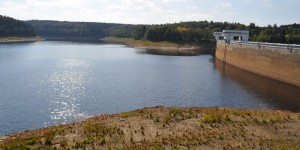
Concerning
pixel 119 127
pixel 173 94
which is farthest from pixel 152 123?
pixel 173 94

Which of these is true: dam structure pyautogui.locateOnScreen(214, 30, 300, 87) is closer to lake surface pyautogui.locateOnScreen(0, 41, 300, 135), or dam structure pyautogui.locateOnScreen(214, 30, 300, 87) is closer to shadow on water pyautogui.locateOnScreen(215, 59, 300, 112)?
shadow on water pyautogui.locateOnScreen(215, 59, 300, 112)

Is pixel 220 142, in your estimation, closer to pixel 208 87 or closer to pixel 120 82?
pixel 208 87

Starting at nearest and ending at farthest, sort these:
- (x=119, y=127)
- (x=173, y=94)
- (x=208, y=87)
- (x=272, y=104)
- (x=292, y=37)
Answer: (x=119, y=127) → (x=272, y=104) → (x=173, y=94) → (x=208, y=87) → (x=292, y=37)

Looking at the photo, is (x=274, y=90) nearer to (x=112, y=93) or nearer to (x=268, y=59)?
(x=268, y=59)

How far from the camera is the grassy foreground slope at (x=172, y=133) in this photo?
25.6m

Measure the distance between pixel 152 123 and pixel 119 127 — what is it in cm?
339

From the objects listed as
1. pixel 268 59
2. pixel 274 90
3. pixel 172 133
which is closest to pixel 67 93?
pixel 172 133

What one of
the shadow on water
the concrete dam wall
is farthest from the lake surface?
the concrete dam wall

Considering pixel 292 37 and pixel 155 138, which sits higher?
pixel 292 37

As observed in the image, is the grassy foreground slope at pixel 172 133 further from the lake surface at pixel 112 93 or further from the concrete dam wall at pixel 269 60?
the concrete dam wall at pixel 269 60

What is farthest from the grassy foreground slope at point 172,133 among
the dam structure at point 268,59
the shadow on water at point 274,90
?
the dam structure at point 268,59

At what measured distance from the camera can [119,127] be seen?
98.0 feet

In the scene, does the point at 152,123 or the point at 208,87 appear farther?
the point at 208,87

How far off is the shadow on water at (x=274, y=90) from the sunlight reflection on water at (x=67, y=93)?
99.2 ft
